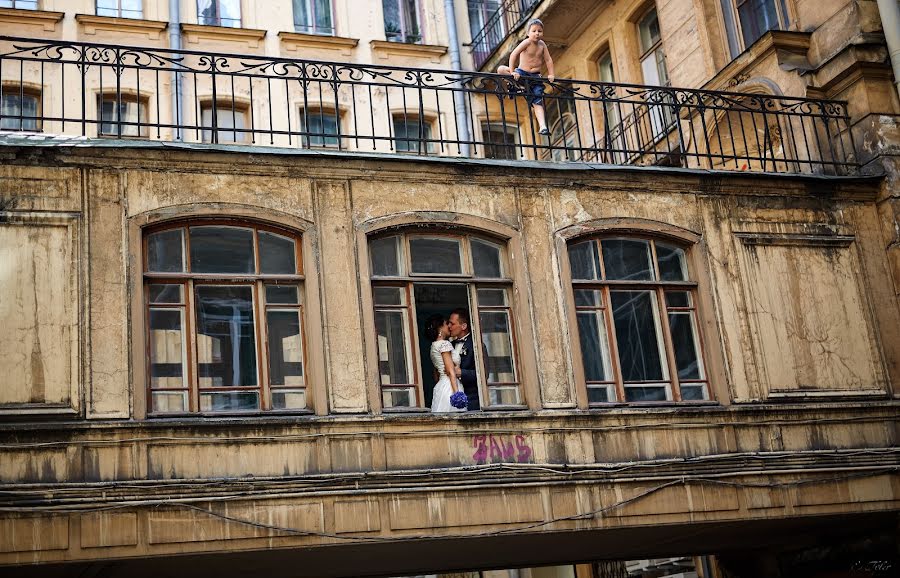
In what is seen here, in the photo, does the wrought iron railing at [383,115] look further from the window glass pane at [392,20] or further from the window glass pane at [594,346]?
the window glass pane at [594,346]

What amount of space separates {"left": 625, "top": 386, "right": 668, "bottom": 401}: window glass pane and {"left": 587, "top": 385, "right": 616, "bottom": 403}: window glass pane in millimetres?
215

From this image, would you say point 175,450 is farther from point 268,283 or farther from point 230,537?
point 268,283

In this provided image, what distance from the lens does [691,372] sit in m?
13.5

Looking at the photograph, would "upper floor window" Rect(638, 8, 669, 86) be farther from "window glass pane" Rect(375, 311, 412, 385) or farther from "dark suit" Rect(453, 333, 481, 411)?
"window glass pane" Rect(375, 311, 412, 385)

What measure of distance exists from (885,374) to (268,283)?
7339mm

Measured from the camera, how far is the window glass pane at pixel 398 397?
12.3 metres

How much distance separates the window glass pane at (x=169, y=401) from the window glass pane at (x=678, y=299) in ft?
18.2

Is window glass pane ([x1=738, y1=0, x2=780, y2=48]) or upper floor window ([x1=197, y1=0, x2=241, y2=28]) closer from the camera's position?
window glass pane ([x1=738, y1=0, x2=780, y2=48])

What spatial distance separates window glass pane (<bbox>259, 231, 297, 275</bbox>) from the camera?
481 inches

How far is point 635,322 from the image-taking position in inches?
530

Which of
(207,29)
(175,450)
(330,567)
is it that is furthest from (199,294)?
(207,29)

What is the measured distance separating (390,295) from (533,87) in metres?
4.15

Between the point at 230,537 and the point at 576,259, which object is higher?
the point at 576,259

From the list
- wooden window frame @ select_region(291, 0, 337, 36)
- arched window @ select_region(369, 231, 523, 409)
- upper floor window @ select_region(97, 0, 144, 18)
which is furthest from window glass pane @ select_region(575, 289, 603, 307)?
upper floor window @ select_region(97, 0, 144, 18)
